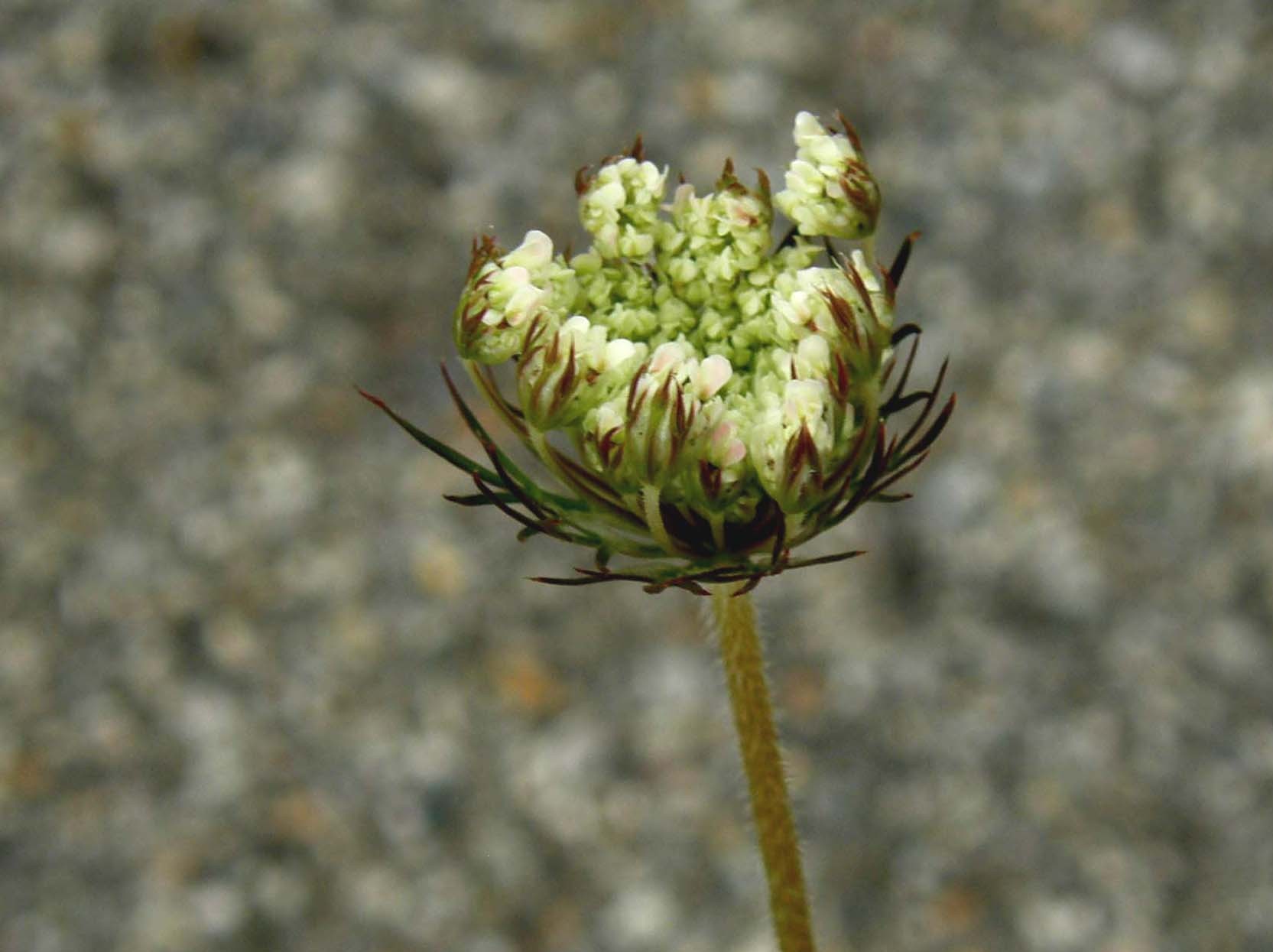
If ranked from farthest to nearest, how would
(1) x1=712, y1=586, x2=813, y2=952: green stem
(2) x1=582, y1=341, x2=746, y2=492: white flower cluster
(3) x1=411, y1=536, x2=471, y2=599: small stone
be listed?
(3) x1=411, y1=536, x2=471, y2=599: small stone < (1) x1=712, y1=586, x2=813, y2=952: green stem < (2) x1=582, y1=341, x2=746, y2=492: white flower cluster

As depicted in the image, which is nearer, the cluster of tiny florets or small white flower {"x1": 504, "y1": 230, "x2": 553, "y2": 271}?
the cluster of tiny florets

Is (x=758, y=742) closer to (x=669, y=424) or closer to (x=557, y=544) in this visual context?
(x=669, y=424)

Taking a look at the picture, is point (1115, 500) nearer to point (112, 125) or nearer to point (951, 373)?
point (951, 373)

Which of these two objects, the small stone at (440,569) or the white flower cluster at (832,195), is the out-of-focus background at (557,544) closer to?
the small stone at (440,569)

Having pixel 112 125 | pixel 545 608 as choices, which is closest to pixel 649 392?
pixel 545 608

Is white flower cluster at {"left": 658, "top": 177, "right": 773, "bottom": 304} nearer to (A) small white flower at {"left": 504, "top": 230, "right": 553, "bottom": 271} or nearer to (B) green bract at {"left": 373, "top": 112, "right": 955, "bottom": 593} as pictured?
(B) green bract at {"left": 373, "top": 112, "right": 955, "bottom": 593}

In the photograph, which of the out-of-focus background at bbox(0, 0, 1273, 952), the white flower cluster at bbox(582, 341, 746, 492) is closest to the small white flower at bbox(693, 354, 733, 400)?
the white flower cluster at bbox(582, 341, 746, 492)

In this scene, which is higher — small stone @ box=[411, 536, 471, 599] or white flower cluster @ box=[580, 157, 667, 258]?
white flower cluster @ box=[580, 157, 667, 258]
